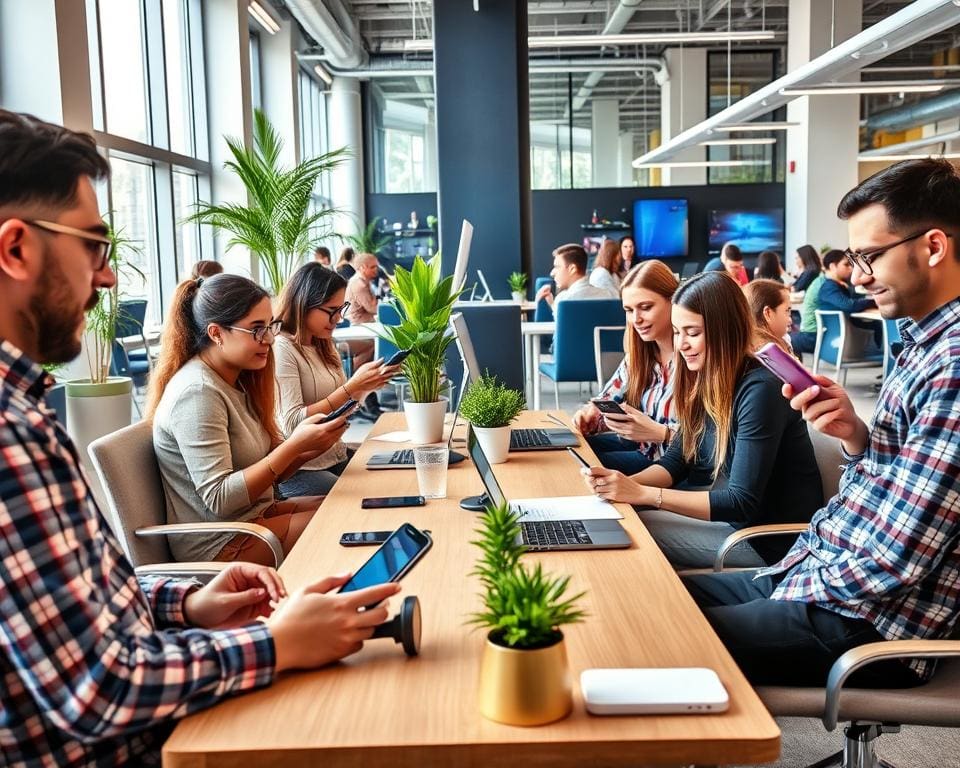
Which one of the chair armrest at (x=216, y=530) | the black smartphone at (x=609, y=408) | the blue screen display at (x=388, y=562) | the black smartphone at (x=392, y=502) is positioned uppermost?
the blue screen display at (x=388, y=562)

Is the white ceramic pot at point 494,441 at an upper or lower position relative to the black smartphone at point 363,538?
upper

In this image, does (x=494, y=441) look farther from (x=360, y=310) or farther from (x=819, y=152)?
(x=819, y=152)

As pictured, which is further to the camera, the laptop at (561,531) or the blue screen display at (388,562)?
the laptop at (561,531)

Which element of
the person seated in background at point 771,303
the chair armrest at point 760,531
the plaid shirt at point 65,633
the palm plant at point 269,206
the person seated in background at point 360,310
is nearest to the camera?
the plaid shirt at point 65,633

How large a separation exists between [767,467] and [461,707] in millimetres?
1355

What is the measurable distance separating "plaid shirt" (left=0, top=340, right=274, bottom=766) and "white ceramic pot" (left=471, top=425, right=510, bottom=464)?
1511 millimetres

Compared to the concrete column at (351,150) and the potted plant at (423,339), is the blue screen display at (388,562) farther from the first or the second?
the concrete column at (351,150)

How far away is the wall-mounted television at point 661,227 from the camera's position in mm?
15312

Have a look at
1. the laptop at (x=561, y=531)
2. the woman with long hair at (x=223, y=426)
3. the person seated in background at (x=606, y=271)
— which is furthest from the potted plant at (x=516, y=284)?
the laptop at (x=561, y=531)

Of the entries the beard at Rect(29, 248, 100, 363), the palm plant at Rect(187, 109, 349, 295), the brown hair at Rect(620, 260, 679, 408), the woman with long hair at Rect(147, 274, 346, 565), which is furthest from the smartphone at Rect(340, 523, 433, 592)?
the palm plant at Rect(187, 109, 349, 295)

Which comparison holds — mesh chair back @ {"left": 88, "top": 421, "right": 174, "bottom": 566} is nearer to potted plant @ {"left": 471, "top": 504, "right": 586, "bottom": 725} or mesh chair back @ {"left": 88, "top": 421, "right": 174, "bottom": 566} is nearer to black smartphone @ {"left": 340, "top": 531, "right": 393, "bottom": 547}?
black smartphone @ {"left": 340, "top": 531, "right": 393, "bottom": 547}

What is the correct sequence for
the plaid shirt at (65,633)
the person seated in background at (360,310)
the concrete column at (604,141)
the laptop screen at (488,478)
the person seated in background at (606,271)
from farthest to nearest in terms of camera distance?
1. the concrete column at (604,141)
2. the person seated in background at (606,271)
3. the person seated in background at (360,310)
4. the laptop screen at (488,478)
5. the plaid shirt at (65,633)

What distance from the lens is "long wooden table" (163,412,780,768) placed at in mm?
1080

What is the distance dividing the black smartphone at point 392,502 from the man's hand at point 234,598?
0.64m
